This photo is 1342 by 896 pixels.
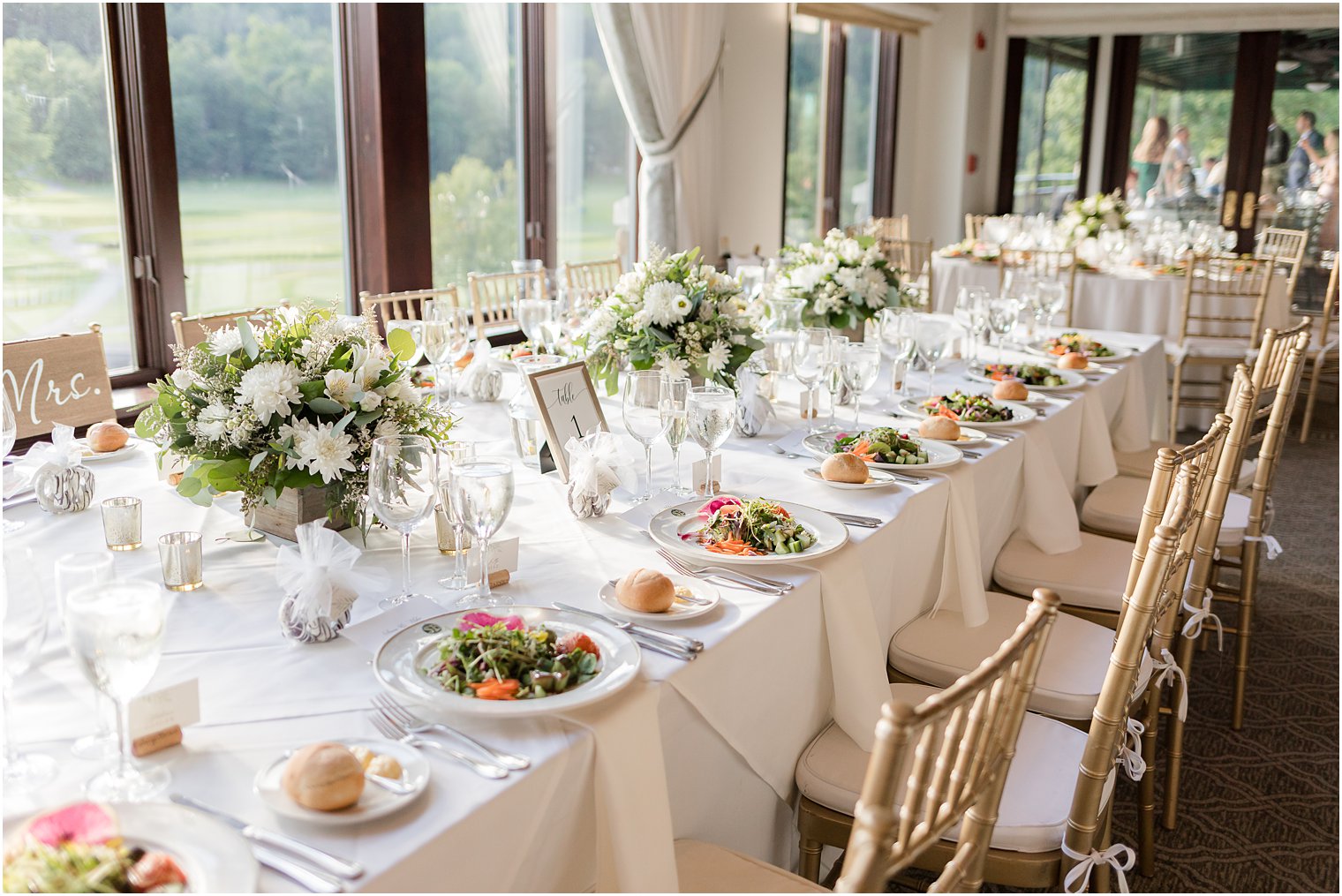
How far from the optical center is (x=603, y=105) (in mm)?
5555

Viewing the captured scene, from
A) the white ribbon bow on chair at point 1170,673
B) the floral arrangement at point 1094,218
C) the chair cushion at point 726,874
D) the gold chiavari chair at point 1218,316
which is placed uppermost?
the floral arrangement at point 1094,218

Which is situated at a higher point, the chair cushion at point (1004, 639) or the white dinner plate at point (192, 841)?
the white dinner plate at point (192, 841)

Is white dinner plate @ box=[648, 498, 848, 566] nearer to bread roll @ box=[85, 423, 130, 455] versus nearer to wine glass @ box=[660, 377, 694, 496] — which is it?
wine glass @ box=[660, 377, 694, 496]

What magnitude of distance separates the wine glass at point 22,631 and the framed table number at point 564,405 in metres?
0.91

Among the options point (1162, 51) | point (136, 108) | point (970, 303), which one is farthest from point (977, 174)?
point (136, 108)

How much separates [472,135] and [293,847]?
444 centimetres

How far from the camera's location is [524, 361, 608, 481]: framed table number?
1834 mm

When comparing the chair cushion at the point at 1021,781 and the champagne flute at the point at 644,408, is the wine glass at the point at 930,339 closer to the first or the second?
the champagne flute at the point at 644,408

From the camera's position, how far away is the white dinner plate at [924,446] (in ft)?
6.51

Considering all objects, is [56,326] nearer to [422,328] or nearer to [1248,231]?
[422,328]

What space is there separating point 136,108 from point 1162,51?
304 inches

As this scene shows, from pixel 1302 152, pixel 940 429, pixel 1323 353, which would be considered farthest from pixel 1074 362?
pixel 1302 152

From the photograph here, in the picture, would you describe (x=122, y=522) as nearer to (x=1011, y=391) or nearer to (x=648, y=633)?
(x=648, y=633)

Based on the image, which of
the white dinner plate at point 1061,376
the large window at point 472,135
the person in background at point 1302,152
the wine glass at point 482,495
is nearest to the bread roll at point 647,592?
the wine glass at point 482,495
